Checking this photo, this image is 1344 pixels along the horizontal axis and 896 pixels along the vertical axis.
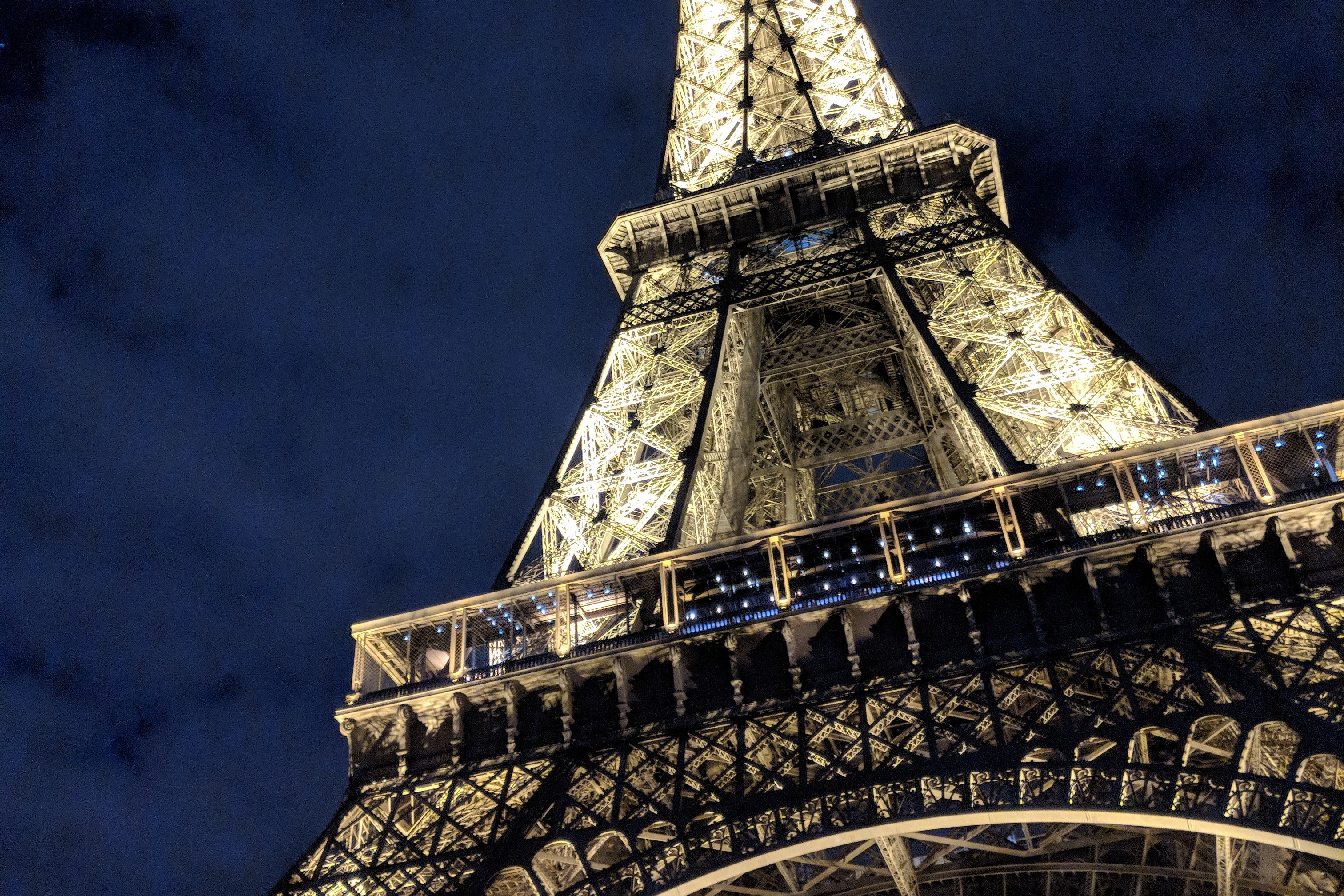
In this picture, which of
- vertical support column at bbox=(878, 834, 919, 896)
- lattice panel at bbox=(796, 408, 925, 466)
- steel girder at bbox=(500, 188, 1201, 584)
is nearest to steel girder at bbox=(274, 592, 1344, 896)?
vertical support column at bbox=(878, 834, 919, 896)

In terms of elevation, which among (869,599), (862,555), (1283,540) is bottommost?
(1283,540)

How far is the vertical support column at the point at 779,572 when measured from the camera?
52.3ft

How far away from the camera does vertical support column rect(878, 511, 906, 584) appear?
52.1 feet

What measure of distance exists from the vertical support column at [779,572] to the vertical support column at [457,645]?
15.7ft

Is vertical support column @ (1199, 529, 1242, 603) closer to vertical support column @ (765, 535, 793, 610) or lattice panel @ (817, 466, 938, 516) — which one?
vertical support column @ (765, 535, 793, 610)

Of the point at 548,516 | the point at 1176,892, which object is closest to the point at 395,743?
the point at 548,516

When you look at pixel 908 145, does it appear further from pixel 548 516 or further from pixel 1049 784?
pixel 1049 784

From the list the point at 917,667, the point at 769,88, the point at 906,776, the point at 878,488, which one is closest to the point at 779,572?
the point at 917,667

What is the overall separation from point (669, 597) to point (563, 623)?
5.49 ft

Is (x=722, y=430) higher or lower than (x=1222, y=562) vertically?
higher

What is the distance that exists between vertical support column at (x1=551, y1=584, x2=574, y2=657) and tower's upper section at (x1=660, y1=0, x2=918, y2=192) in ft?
51.6

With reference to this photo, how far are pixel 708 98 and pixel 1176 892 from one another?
24558 millimetres

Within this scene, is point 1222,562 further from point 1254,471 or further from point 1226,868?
point 1226,868

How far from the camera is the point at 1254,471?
15461 millimetres
